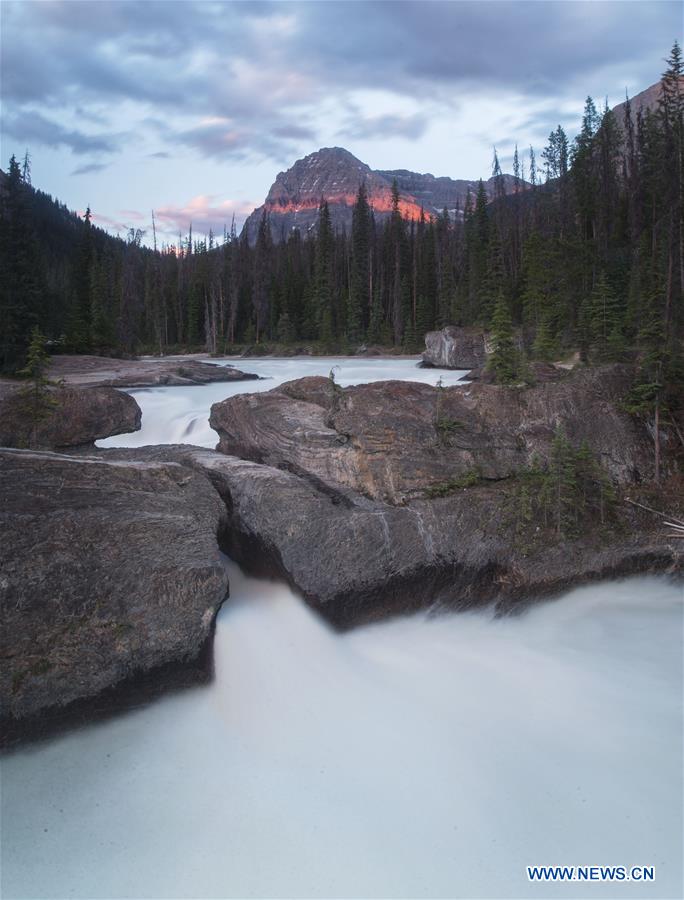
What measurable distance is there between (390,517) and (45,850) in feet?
16.0

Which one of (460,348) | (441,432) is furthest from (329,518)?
(460,348)

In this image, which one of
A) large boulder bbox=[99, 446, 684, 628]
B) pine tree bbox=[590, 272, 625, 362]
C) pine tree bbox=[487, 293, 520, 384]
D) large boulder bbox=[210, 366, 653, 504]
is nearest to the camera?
large boulder bbox=[99, 446, 684, 628]

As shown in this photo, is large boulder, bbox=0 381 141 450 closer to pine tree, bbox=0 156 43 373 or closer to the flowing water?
the flowing water

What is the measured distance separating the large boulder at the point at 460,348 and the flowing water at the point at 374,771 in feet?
86.0

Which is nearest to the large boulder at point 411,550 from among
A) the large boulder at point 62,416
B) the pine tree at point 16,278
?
the large boulder at point 62,416

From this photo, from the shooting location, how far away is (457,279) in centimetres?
5247

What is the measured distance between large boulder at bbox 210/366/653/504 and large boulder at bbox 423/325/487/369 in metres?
22.5

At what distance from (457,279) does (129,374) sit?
37.4 meters

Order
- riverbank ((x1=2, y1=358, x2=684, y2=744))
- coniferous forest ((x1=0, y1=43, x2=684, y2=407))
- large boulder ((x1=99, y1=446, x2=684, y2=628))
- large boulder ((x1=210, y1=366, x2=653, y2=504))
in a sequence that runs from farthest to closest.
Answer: coniferous forest ((x1=0, y1=43, x2=684, y2=407)) < large boulder ((x1=210, y1=366, x2=653, y2=504)) < large boulder ((x1=99, y1=446, x2=684, y2=628)) < riverbank ((x1=2, y1=358, x2=684, y2=744))

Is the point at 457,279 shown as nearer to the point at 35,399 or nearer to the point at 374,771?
the point at 35,399

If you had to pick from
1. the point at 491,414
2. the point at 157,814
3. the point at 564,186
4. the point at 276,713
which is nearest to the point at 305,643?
the point at 276,713

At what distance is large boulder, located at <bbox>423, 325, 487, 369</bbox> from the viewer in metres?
32.1

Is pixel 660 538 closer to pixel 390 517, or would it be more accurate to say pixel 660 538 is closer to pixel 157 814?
pixel 390 517

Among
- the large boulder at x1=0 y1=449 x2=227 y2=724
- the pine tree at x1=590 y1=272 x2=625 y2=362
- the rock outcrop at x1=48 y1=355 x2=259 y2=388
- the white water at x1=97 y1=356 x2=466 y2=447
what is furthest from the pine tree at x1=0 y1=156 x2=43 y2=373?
the pine tree at x1=590 y1=272 x2=625 y2=362
